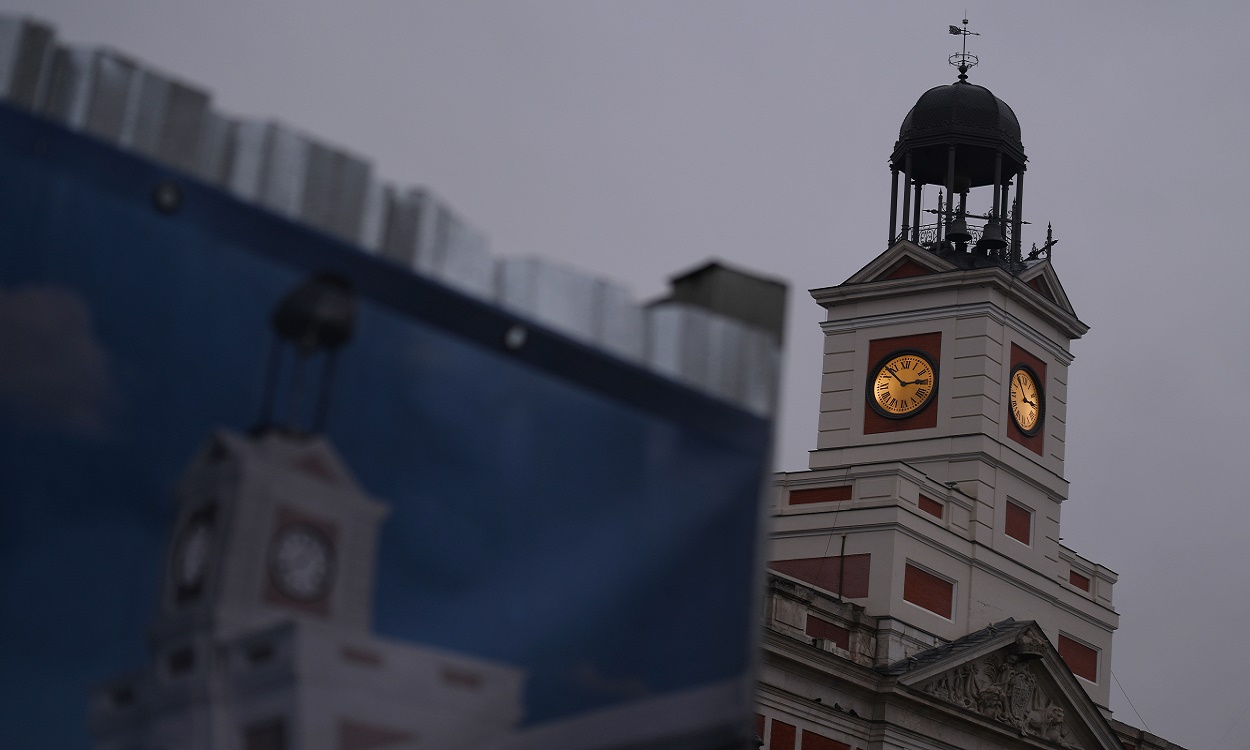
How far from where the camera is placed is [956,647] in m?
36.2

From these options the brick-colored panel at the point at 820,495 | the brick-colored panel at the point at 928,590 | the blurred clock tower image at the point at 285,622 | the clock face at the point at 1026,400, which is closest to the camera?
the blurred clock tower image at the point at 285,622

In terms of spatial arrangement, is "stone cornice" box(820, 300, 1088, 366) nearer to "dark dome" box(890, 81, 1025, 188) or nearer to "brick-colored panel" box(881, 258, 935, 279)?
"brick-colored panel" box(881, 258, 935, 279)

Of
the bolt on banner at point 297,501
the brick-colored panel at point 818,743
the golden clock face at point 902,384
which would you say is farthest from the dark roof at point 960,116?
the bolt on banner at point 297,501

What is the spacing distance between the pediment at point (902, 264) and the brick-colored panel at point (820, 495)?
18.9 ft

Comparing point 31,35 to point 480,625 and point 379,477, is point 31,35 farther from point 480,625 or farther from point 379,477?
point 480,625

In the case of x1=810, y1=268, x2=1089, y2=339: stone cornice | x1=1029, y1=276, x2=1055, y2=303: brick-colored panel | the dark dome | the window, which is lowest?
the window

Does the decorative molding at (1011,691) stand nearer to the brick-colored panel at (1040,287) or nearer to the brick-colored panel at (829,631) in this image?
the brick-colored panel at (829,631)

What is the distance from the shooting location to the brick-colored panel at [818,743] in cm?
3328

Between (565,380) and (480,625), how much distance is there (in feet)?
2.83

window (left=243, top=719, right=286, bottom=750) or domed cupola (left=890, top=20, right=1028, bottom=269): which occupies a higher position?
domed cupola (left=890, top=20, right=1028, bottom=269)

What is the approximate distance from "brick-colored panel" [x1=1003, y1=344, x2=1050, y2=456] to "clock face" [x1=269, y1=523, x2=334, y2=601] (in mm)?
36739

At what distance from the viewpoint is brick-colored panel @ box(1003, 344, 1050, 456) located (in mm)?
41125

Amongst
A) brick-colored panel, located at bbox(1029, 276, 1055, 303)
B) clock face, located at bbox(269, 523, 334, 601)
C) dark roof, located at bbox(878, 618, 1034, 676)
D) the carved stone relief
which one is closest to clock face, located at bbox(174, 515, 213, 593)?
clock face, located at bbox(269, 523, 334, 601)

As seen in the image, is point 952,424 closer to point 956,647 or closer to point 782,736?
point 956,647
